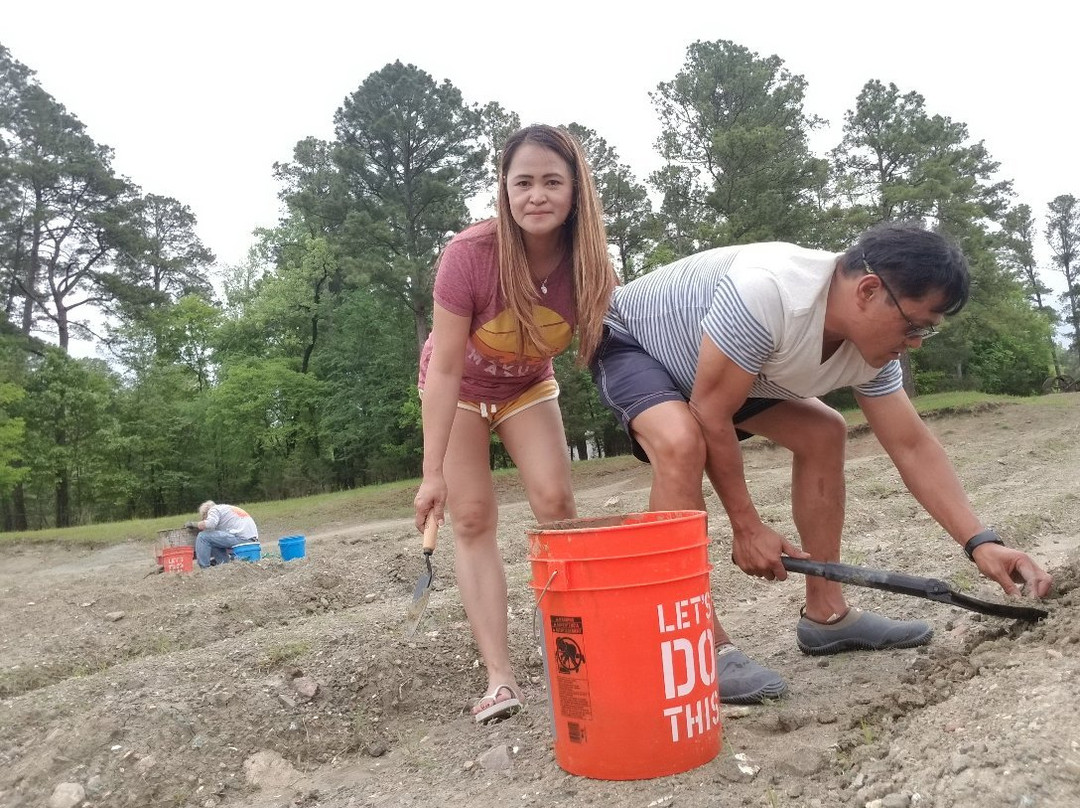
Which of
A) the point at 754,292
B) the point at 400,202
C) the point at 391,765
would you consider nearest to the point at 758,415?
the point at 754,292

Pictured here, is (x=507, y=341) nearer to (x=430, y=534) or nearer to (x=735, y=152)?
(x=430, y=534)

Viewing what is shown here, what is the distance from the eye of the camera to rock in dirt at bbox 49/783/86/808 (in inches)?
111

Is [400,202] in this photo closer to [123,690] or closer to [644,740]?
[123,690]

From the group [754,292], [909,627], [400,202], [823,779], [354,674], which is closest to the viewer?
[823,779]

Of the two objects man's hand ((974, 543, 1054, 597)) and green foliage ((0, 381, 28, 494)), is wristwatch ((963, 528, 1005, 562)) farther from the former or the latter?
green foliage ((0, 381, 28, 494))

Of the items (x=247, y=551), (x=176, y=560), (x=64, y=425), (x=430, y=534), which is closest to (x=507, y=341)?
(x=430, y=534)

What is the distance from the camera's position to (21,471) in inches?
924

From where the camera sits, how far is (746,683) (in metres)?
2.57

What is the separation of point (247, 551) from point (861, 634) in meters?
8.60

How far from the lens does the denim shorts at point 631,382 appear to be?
282cm

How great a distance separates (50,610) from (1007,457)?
10940mm

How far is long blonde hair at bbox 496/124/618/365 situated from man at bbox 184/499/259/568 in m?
8.51

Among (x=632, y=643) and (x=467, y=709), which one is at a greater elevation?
(x=632, y=643)

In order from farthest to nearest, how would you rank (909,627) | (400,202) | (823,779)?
(400,202) < (909,627) < (823,779)
